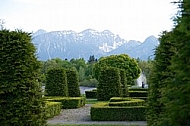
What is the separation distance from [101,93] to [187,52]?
2256cm

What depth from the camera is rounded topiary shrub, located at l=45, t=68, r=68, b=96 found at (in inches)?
906

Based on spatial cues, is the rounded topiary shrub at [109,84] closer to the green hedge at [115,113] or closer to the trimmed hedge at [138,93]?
the trimmed hedge at [138,93]

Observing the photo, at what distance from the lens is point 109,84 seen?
25.7 m

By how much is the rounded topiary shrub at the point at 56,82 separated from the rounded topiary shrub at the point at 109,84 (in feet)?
10.9

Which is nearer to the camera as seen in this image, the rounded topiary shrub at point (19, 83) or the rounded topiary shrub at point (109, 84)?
the rounded topiary shrub at point (19, 83)

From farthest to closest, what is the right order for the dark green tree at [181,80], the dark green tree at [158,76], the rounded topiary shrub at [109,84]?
the rounded topiary shrub at [109,84]
the dark green tree at [158,76]
the dark green tree at [181,80]

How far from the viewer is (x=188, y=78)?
3162 mm

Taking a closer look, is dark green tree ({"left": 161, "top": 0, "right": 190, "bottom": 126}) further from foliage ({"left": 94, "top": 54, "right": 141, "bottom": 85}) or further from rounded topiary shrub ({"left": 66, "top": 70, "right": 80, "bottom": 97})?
foliage ({"left": 94, "top": 54, "right": 141, "bottom": 85})

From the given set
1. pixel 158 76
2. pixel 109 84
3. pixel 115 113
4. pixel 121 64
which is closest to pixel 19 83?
pixel 158 76

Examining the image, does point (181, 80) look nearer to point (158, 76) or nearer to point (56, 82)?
point (158, 76)

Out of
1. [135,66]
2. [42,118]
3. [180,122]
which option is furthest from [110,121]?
[135,66]

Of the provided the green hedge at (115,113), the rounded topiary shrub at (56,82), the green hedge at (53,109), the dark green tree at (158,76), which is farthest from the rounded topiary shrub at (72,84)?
the dark green tree at (158,76)

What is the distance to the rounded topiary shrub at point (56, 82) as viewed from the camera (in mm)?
23000

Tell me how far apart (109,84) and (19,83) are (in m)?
18.0
